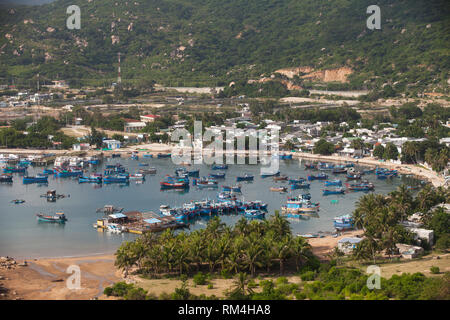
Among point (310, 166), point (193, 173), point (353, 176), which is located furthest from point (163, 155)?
point (353, 176)

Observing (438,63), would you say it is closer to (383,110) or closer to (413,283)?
(383,110)

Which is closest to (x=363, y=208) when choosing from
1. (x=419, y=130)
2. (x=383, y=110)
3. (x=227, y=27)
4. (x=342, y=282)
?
(x=342, y=282)

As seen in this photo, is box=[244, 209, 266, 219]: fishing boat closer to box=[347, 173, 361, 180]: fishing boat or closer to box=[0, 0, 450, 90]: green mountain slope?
box=[347, 173, 361, 180]: fishing boat

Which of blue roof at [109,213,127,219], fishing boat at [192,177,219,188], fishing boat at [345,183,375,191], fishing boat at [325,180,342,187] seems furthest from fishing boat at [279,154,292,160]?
blue roof at [109,213,127,219]

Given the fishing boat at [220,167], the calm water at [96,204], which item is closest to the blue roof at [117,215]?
the calm water at [96,204]

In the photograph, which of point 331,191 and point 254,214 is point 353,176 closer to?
point 331,191

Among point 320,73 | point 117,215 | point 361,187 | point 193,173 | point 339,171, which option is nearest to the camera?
point 117,215
